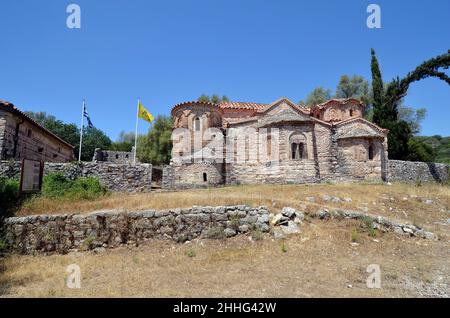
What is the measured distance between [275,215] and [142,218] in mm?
5054

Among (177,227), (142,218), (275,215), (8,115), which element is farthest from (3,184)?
(275,215)

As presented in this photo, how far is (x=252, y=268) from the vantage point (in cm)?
793

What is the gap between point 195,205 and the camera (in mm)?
11500

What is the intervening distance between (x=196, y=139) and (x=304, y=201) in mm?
11212

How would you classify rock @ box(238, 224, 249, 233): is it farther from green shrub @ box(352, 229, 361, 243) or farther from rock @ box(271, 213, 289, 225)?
green shrub @ box(352, 229, 361, 243)

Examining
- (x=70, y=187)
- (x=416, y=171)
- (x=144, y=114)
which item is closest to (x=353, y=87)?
(x=416, y=171)

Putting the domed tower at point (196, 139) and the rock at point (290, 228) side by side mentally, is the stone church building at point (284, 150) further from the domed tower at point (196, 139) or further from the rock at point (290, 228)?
the rock at point (290, 228)

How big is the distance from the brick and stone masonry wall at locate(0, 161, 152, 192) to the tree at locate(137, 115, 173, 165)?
2227cm

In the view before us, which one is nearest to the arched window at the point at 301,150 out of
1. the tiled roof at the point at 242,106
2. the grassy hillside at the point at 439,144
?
the tiled roof at the point at 242,106

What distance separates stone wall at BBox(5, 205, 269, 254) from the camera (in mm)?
10219

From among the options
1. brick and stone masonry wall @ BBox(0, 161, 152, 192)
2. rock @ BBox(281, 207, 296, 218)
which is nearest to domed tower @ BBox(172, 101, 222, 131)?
brick and stone masonry wall @ BBox(0, 161, 152, 192)

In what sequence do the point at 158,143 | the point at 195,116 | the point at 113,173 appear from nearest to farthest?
the point at 113,173, the point at 195,116, the point at 158,143

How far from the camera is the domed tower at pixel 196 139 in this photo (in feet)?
70.3

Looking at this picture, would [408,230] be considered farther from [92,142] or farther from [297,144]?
[92,142]
